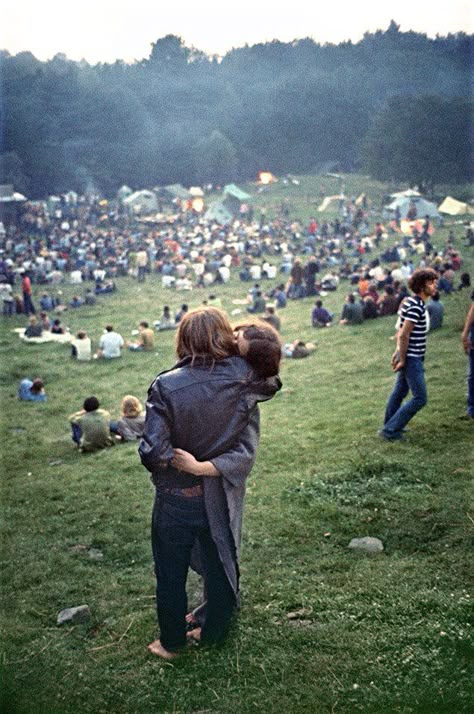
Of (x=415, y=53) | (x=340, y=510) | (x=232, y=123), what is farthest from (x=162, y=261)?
(x=415, y=53)

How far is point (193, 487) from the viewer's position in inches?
142

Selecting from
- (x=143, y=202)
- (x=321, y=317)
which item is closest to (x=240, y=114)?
(x=143, y=202)

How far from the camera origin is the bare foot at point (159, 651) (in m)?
3.84

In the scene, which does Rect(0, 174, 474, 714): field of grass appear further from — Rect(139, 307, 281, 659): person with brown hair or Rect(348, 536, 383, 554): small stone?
Rect(139, 307, 281, 659): person with brown hair

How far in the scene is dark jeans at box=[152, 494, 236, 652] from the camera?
3.61 metres

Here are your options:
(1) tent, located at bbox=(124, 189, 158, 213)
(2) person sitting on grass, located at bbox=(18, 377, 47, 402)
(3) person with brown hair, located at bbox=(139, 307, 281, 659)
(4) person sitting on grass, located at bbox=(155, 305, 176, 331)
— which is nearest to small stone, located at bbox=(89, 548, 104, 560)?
(3) person with brown hair, located at bbox=(139, 307, 281, 659)

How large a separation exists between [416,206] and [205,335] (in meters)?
39.6

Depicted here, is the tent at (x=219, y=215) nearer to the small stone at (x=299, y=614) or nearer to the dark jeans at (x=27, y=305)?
the dark jeans at (x=27, y=305)

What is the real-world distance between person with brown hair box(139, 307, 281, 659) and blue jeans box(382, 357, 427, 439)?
3.40m

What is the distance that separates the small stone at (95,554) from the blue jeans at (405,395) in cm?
307

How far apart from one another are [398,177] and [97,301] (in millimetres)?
36589

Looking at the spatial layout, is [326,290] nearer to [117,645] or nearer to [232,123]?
[117,645]

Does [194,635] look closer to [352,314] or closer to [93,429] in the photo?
[93,429]

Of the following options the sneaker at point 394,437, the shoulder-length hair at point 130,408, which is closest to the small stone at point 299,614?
the sneaker at point 394,437
